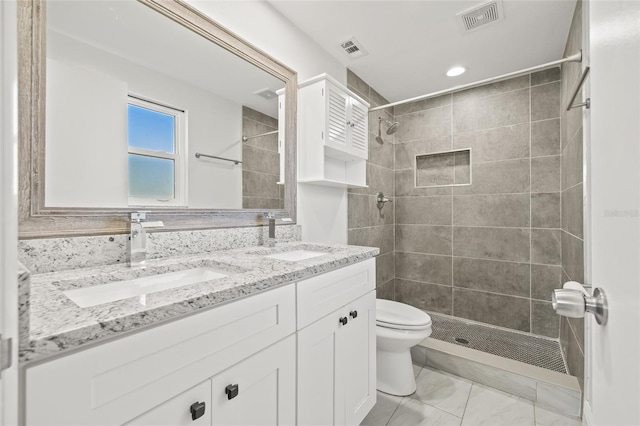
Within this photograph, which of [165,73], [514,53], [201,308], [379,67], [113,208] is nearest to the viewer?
[201,308]

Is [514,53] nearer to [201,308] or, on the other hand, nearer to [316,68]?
[316,68]

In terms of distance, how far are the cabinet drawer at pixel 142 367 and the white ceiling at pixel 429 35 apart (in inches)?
72.3

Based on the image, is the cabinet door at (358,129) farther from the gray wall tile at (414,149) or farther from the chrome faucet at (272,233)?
the gray wall tile at (414,149)

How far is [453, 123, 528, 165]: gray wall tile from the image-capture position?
2541 mm

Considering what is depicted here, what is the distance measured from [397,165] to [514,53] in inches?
54.4

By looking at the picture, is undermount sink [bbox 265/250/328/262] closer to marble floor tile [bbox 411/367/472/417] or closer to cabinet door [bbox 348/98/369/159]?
cabinet door [bbox 348/98/369/159]

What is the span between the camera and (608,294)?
1.38 feet

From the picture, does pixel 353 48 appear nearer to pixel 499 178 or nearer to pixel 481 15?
pixel 481 15

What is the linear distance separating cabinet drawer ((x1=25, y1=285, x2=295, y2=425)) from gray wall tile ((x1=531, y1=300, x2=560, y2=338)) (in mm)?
2655

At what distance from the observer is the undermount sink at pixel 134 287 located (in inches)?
33.5

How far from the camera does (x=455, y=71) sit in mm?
2541

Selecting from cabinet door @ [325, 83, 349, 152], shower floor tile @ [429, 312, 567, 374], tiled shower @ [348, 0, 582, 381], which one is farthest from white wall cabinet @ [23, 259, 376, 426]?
shower floor tile @ [429, 312, 567, 374]

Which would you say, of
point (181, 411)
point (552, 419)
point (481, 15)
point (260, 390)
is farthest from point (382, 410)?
point (481, 15)

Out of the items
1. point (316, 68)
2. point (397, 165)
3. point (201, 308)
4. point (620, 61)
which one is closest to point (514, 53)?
point (397, 165)
